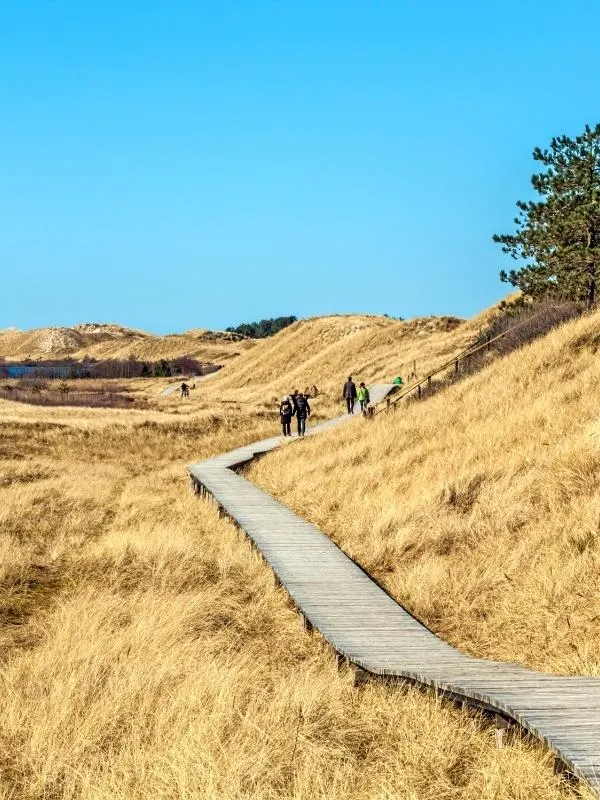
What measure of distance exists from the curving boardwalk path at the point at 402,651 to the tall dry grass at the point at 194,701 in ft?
0.70

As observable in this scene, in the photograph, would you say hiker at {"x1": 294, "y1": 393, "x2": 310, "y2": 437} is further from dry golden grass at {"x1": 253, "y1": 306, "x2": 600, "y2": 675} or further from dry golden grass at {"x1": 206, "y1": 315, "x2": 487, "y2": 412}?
dry golden grass at {"x1": 206, "y1": 315, "x2": 487, "y2": 412}

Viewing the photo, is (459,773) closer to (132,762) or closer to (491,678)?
(491,678)

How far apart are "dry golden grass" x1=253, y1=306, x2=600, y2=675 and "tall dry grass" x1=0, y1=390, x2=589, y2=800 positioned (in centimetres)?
194

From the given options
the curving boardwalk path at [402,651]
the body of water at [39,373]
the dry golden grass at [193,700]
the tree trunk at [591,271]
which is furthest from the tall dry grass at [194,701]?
the body of water at [39,373]

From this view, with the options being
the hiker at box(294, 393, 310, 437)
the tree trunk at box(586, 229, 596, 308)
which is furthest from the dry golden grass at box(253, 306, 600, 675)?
the tree trunk at box(586, 229, 596, 308)

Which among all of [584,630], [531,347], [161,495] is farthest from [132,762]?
[531,347]

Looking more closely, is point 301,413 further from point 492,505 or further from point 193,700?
point 193,700

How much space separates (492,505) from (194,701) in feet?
23.1

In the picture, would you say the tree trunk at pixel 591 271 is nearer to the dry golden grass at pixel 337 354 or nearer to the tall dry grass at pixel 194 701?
the dry golden grass at pixel 337 354

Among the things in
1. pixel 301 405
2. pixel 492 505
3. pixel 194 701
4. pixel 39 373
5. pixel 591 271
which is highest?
pixel 39 373

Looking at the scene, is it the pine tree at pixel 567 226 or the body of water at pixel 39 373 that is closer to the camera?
the pine tree at pixel 567 226

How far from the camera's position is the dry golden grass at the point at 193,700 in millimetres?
5871

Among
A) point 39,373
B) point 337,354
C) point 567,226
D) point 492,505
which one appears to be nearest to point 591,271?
point 567,226

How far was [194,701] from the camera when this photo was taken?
6.99 m
